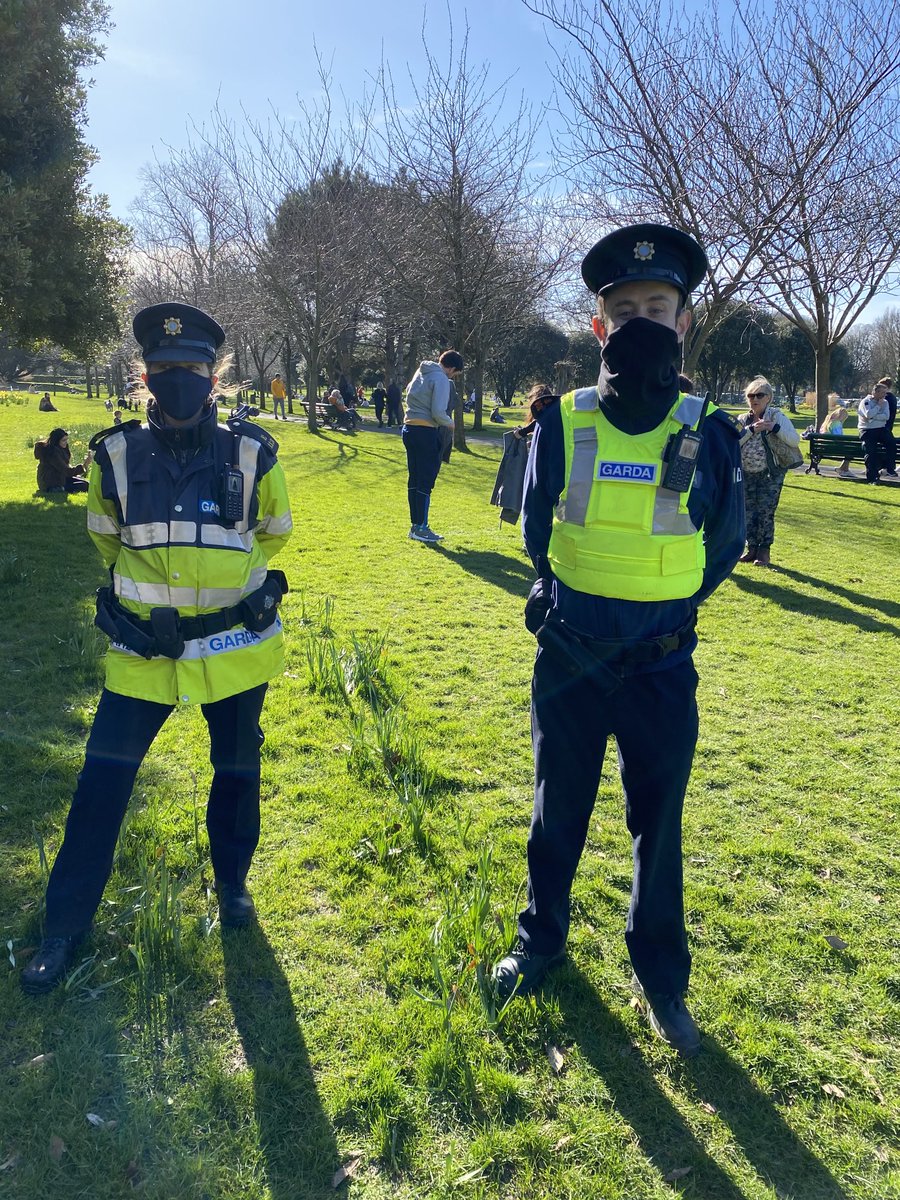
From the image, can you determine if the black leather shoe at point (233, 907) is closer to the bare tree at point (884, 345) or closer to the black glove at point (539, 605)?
the black glove at point (539, 605)

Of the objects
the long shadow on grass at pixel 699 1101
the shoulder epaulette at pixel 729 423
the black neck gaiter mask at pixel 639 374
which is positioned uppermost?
the black neck gaiter mask at pixel 639 374

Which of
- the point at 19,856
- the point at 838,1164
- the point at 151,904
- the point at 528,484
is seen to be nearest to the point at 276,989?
the point at 151,904

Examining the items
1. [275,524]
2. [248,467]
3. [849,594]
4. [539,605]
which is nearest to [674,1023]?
[539,605]

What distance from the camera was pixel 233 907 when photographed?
3.09m

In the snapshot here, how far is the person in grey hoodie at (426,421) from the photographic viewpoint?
29.7 ft

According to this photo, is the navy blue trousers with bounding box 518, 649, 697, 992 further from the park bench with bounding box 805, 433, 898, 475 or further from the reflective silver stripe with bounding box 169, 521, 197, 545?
the park bench with bounding box 805, 433, 898, 475

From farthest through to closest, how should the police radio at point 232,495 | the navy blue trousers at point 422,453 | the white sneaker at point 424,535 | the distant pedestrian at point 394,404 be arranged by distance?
the distant pedestrian at point 394,404
the white sneaker at point 424,535
the navy blue trousers at point 422,453
the police radio at point 232,495

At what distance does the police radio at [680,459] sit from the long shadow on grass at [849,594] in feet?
21.7

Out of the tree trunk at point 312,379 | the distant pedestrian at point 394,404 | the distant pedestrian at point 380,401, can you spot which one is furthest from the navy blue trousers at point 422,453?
the distant pedestrian at point 380,401

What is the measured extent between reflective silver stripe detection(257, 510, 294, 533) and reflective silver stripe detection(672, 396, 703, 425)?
1469 mm

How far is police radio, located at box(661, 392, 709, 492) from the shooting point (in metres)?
2.32

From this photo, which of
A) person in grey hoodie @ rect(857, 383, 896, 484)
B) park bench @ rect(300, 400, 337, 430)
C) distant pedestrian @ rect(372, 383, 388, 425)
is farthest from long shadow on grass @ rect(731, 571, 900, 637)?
distant pedestrian @ rect(372, 383, 388, 425)

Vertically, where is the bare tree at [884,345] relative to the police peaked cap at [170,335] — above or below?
above

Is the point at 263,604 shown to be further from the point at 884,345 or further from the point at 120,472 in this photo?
the point at 884,345
